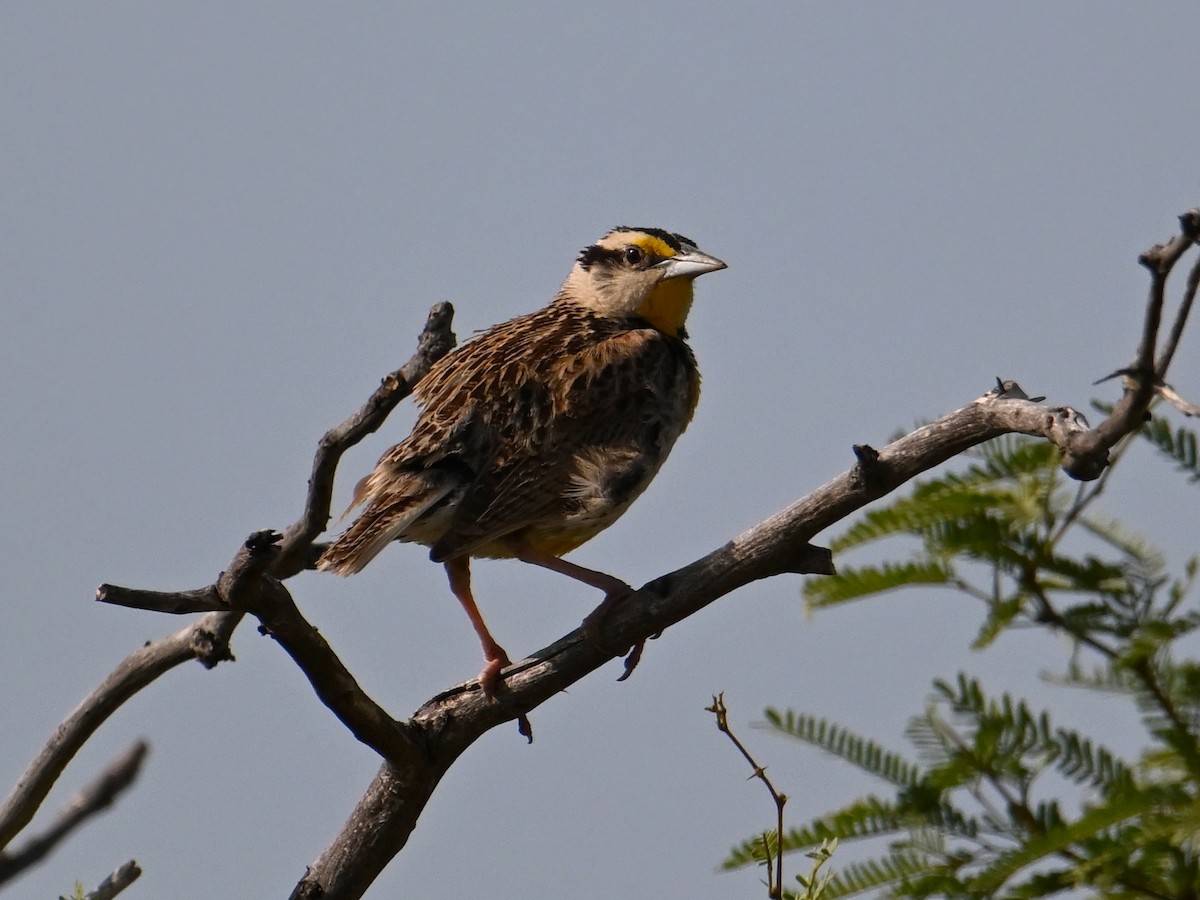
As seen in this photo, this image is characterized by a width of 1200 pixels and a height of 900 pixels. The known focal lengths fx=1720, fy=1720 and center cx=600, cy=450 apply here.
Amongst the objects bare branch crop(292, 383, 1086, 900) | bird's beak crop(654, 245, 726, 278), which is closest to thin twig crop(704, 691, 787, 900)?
bare branch crop(292, 383, 1086, 900)

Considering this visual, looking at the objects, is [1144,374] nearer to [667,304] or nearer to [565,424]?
[565,424]

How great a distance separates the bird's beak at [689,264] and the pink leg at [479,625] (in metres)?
1.81

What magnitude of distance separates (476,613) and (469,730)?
45.0 inches

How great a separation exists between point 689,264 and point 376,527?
2550 mm

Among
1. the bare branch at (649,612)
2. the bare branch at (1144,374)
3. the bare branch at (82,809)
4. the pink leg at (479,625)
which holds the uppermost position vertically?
the pink leg at (479,625)

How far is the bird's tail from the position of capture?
19.9 feet

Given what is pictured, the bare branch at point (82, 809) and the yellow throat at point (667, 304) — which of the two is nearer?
the bare branch at point (82, 809)

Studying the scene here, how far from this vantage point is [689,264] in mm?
8117

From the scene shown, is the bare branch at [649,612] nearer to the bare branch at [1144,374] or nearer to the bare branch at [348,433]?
the bare branch at [1144,374]

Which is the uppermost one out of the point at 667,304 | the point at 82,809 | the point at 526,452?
the point at 667,304

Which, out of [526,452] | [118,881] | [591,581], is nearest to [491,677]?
[591,581]

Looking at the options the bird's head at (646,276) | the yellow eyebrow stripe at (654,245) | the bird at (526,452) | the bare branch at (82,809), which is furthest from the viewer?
the yellow eyebrow stripe at (654,245)

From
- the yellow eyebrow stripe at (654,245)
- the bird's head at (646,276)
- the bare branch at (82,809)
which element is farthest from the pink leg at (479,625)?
the bare branch at (82,809)

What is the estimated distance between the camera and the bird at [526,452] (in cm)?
646
